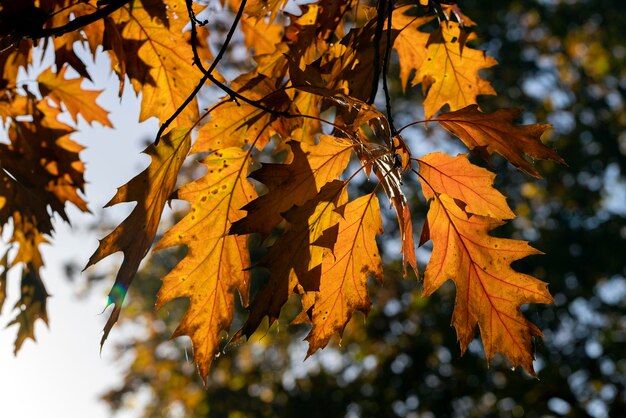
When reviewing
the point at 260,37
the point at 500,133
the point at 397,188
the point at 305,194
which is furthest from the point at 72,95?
the point at 500,133

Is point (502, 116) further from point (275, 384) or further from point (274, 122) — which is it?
point (275, 384)

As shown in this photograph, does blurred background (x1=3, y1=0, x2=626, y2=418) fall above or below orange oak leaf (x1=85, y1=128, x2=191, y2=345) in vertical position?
below

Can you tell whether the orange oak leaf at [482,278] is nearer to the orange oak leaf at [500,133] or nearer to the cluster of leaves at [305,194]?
the cluster of leaves at [305,194]

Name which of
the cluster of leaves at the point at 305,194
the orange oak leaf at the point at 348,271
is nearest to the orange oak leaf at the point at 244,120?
the cluster of leaves at the point at 305,194

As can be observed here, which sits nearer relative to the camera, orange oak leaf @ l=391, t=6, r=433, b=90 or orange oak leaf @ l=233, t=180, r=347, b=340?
orange oak leaf @ l=233, t=180, r=347, b=340

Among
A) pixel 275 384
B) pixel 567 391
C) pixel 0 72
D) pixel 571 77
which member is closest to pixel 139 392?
pixel 275 384

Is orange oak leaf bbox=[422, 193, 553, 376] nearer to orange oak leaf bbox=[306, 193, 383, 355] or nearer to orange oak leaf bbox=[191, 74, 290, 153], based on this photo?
orange oak leaf bbox=[306, 193, 383, 355]

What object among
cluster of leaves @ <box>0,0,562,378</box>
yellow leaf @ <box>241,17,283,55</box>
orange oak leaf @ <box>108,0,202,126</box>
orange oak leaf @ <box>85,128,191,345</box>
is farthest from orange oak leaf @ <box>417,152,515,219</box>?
yellow leaf @ <box>241,17,283,55</box>
